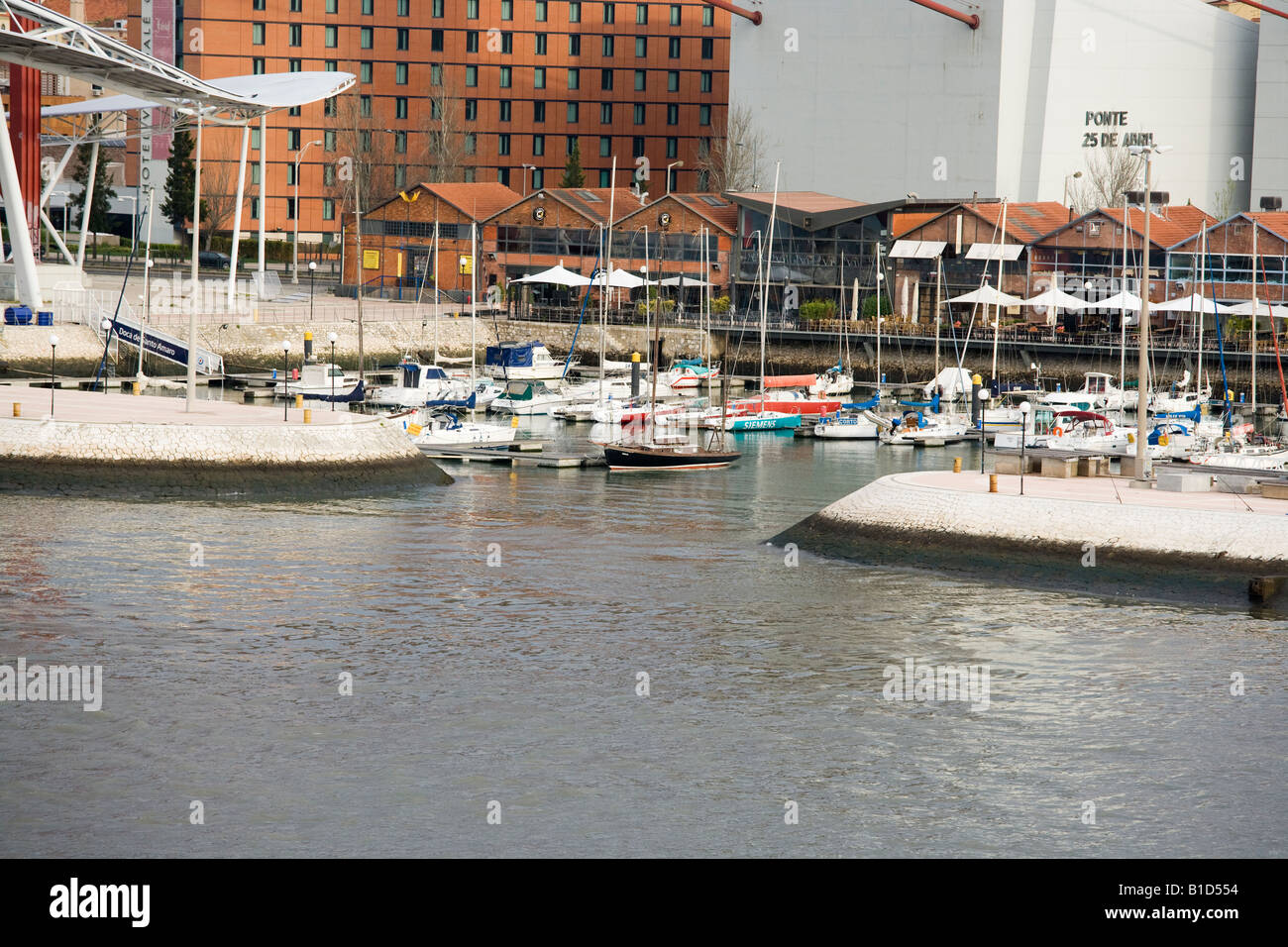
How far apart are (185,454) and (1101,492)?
22.3 meters

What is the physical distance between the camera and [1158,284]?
303ft

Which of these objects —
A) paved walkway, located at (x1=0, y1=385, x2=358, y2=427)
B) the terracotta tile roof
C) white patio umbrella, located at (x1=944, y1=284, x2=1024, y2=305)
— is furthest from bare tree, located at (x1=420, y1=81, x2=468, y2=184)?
paved walkway, located at (x1=0, y1=385, x2=358, y2=427)

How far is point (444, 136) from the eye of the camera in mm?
136125

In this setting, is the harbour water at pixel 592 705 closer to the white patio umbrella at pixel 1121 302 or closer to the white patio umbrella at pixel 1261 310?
the white patio umbrella at pixel 1121 302

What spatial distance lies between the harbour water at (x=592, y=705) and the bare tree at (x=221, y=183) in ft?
317

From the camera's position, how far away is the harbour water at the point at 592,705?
20906 mm

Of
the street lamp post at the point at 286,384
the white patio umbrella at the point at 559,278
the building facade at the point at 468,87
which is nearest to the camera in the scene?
the street lamp post at the point at 286,384

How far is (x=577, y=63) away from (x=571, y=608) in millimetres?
119524

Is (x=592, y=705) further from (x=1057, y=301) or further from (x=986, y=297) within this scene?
(x=1057, y=301)

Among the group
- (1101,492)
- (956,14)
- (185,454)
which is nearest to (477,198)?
(956,14)

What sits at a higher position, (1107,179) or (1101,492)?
(1107,179)

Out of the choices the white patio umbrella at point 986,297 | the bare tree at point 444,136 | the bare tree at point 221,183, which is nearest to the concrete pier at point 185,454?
the white patio umbrella at point 986,297

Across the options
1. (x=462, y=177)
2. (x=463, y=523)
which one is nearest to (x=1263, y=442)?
(x=463, y=523)

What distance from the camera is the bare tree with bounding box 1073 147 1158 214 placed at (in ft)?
358
